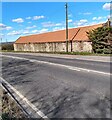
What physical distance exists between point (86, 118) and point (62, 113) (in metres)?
0.76

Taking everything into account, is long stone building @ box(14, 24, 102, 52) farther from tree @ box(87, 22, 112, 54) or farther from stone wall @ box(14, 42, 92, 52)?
tree @ box(87, 22, 112, 54)

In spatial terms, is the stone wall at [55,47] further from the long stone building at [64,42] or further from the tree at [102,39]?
the tree at [102,39]

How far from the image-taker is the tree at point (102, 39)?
1347 inches

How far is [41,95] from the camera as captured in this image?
818 cm

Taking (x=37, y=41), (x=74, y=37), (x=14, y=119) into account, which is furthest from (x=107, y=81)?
(x=37, y=41)

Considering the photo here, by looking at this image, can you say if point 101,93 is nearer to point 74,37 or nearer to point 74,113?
point 74,113

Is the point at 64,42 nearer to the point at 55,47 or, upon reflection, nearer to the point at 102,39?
the point at 55,47

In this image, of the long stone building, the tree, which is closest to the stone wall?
the long stone building

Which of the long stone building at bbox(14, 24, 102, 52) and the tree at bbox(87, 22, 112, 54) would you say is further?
the long stone building at bbox(14, 24, 102, 52)

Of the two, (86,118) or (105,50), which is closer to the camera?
(86,118)

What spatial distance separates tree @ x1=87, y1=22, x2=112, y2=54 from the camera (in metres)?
34.2

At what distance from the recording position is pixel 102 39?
116ft

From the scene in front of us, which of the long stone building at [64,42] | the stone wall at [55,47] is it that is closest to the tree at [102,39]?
the long stone building at [64,42]

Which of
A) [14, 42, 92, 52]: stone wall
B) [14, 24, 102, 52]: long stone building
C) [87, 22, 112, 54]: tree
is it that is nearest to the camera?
[87, 22, 112, 54]: tree
